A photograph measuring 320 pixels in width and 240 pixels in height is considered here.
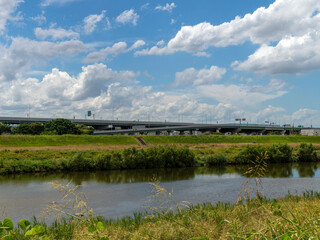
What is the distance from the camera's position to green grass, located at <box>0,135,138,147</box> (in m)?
65.9

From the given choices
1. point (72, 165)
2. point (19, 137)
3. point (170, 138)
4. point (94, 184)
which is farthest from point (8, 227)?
point (170, 138)

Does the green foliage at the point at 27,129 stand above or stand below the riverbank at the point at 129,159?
above

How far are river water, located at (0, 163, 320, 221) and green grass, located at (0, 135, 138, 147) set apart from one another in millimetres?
30369

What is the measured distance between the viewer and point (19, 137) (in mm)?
68750

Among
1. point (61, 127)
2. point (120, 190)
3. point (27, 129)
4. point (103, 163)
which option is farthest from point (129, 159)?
point (27, 129)

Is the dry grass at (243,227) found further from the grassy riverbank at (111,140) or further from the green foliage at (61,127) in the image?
the green foliage at (61,127)

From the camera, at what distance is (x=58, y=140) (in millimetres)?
72125

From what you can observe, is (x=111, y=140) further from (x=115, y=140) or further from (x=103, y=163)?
(x=103, y=163)

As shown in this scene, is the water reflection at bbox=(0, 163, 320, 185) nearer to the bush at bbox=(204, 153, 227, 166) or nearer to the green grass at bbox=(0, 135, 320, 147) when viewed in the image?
the bush at bbox=(204, 153, 227, 166)

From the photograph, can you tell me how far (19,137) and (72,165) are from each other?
3371 centimetres

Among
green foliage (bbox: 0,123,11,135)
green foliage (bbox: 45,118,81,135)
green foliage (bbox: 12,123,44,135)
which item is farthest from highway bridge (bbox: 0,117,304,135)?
green foliage (bbox: 12,123,44,135)

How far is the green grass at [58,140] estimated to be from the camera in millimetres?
65944

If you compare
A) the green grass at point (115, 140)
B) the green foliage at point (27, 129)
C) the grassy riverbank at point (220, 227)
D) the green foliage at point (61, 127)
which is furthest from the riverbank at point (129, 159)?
the green foliage at point (27, 129)

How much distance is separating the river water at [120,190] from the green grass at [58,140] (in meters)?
30.4
